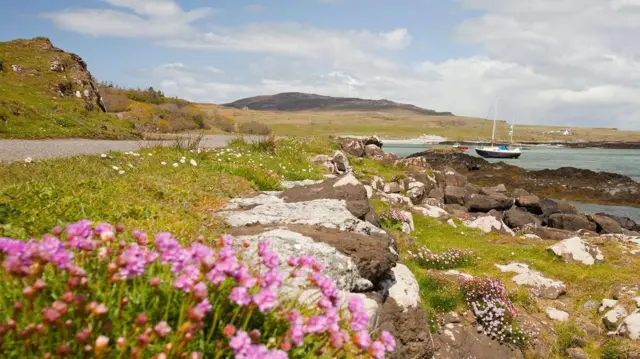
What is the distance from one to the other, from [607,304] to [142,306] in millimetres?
12499

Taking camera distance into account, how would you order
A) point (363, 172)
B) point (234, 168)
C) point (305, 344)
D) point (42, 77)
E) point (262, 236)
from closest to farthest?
1. point (305, 344)
2. point (262, 236)
3. point (234, 168)
4. point (363, 172)
5. point (42, 77)

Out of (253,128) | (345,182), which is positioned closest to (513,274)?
(345,182)

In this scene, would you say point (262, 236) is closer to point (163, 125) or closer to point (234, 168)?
point (234, 168)

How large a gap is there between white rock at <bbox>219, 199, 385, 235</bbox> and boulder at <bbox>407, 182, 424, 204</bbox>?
52.3 feet

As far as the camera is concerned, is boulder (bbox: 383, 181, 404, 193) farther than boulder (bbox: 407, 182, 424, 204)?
No

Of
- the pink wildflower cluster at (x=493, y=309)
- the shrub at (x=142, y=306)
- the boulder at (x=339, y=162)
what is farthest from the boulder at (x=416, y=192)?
the shrub at (x=142, y=306)

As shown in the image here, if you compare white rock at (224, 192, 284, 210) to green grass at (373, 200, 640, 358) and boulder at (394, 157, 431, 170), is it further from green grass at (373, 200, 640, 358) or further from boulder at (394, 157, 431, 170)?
boulder at (394, 157, 431, 170)

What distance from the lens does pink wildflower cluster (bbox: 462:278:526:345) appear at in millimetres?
9852

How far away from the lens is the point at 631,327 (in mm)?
10133

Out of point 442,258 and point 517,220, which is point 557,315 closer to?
point 442,258

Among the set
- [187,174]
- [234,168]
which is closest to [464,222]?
[234,168]

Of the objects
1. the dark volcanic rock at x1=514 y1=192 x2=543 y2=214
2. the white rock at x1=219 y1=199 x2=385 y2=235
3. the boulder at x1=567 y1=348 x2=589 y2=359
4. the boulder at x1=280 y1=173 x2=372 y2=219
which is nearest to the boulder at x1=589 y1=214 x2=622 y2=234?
the dark volcanic rock at x1=514 y1=192 x2=543 y2=214

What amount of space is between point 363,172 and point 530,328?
52.2ft

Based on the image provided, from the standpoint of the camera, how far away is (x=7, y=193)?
227 inches
